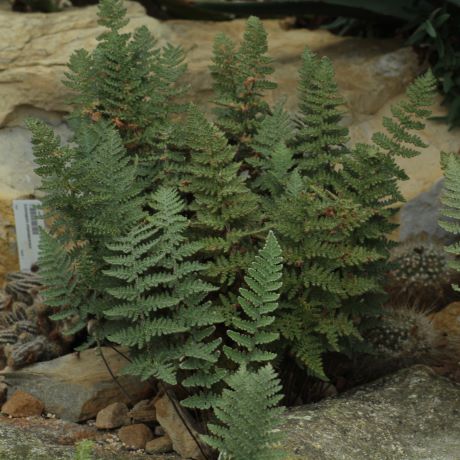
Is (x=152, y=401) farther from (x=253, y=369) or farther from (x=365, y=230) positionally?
(x=365, y=230)

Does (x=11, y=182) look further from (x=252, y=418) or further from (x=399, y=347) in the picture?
(x=252, y=418)

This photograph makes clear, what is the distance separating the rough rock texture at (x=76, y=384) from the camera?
10.6ft

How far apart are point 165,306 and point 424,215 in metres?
1.95

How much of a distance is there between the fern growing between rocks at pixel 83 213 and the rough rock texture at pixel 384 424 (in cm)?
80

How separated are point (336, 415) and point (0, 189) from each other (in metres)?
2.04

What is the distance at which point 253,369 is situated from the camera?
2.88 metres

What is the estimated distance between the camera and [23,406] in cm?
320

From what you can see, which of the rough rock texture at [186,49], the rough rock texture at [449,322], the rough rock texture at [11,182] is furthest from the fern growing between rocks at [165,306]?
the rough rock texture at [186,49]

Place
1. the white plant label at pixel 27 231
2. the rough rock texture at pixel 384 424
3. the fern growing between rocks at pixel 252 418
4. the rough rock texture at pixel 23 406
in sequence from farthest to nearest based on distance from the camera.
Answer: the white plant label at pixel 27 231, the rough rock texture at pixel 23 406, the rough rock texture at pixel 384 424, the fern growing between rocks at pixel 252 418

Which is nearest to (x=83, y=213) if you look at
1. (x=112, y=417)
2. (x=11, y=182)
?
(x=112, y=417)

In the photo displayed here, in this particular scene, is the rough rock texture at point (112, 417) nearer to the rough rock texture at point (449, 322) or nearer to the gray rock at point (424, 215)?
the rough rock texture at point (449, 322)

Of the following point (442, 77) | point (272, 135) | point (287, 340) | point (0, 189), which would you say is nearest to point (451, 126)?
point (442, 77)

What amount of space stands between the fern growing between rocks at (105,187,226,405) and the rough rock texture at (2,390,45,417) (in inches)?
22.5

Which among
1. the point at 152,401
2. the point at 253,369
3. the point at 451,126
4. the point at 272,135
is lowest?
the point at 152,401
